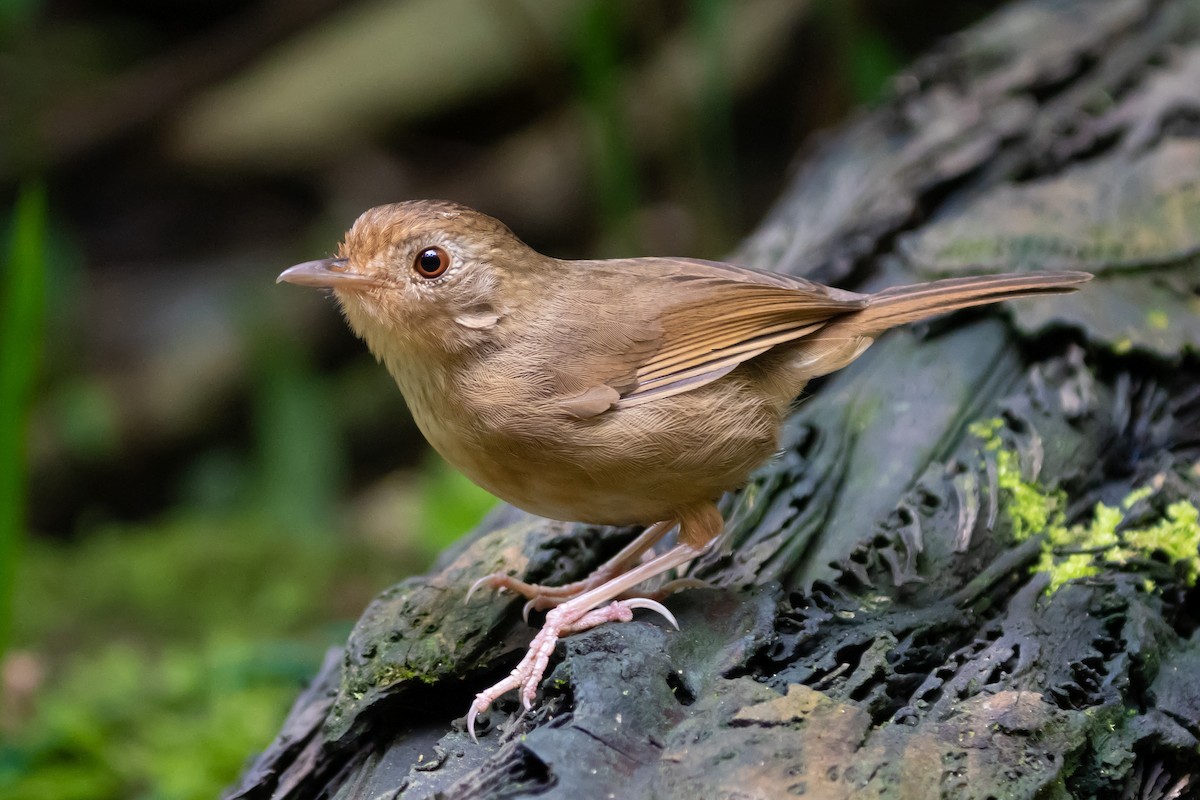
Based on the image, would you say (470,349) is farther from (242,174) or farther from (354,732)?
(242,174)

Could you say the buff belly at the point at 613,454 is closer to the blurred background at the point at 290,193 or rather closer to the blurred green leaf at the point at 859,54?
the blurred background at the point at 290,193

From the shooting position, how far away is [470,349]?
125 inches

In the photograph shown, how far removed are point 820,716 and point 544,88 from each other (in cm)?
693

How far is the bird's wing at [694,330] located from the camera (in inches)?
123

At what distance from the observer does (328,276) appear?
3.09 meters

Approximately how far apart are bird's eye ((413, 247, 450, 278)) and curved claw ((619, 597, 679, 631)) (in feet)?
3.34

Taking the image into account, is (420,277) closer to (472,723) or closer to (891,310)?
(472,723)

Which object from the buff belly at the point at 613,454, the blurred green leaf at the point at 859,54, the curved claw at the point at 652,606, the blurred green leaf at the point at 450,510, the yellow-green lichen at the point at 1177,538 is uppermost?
the blurred green leaf at the point at 859,54

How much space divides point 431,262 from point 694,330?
749mm

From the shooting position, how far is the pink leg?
2670mm

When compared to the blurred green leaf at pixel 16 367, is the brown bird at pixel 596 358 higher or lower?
lower

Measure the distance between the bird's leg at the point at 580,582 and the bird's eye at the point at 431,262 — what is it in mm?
834

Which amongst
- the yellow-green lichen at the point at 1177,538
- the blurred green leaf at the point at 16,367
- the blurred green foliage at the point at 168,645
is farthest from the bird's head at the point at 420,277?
the yellow-green lichen at the point at 1177,538

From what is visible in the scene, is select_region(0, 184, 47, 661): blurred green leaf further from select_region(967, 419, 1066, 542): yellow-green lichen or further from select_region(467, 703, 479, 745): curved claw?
select_region(967, 419, 1066, 542): yellow-green lichen
